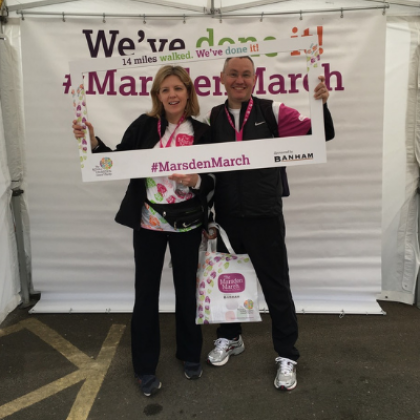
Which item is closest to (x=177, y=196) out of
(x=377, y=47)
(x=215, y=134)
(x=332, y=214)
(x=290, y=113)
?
(x=215, y=134)

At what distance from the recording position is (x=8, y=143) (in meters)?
3.16

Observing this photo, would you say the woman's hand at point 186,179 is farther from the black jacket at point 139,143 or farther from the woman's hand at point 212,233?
the woman's hand at point 212,233

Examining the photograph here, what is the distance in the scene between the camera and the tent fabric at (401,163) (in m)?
3.04

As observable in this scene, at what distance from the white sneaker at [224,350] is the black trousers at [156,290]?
0.67 ft

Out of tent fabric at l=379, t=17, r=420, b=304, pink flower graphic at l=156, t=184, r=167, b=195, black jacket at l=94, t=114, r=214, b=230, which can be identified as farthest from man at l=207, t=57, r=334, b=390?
tent fabric at l=379, t=17, r=420, b=304

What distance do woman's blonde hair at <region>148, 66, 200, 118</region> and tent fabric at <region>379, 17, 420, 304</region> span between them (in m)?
1.82

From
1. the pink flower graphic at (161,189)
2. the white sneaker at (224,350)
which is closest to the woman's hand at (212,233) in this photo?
the pink flower graphic at (161,189)

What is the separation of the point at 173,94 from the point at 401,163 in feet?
6.88

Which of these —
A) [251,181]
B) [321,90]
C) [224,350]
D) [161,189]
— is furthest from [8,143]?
[321,90]

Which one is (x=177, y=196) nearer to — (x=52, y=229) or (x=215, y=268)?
(x=215, y=268)

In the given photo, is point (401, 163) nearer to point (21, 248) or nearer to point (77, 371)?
point (77, 371)

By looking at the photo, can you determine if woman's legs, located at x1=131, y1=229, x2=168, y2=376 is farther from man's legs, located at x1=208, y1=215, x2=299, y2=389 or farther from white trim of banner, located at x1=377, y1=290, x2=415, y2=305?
white trim of banner, located at x1=377, y1=290, x2=415, y2=305

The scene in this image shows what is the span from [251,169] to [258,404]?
1.30 m

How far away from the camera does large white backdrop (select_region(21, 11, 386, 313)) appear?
9.89 feet
